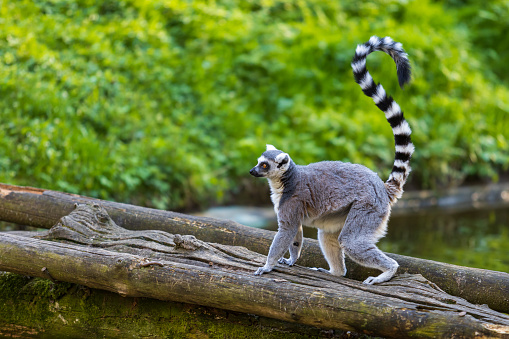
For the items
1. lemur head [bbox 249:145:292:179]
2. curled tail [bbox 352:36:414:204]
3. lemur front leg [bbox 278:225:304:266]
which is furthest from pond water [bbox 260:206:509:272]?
lemur head [bbox 249:145:292:179]

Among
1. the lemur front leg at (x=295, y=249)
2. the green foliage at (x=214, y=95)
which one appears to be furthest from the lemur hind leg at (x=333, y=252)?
the green foliage at (x=214, y=95)

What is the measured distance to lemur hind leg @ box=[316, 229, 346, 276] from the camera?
3.46 m

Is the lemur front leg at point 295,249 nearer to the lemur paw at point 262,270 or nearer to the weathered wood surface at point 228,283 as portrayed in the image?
the weathered wood surface at point 228,283

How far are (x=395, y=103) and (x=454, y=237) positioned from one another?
383 cm

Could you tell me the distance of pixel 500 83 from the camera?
38.2 feet

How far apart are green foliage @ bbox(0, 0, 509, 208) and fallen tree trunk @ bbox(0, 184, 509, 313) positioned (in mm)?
1594

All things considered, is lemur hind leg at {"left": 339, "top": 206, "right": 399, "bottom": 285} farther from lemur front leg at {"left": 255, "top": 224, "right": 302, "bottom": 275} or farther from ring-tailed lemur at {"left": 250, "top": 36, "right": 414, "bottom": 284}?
lemur front leg at {"left": 255, "top": 224, "right": 302, "bottom": 275}

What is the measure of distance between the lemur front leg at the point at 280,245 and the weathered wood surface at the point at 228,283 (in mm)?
67

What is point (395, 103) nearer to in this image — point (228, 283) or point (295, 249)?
point (295, 249)

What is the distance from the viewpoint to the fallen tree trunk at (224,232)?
3328 mm

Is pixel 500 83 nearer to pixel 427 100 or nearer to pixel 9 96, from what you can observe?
pixel 427 100

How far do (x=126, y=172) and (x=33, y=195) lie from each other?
2387 millimetres

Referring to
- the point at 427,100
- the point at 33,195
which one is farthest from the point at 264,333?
the point at 427,100

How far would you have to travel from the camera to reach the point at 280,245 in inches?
126
